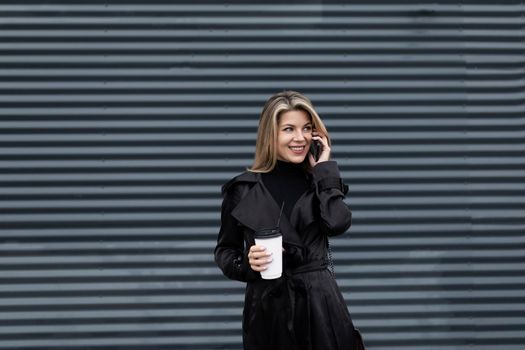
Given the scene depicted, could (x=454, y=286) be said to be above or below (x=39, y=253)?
below

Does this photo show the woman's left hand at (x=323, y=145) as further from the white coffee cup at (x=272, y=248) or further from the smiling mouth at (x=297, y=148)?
the white coffee cup at (x=272, y=248)

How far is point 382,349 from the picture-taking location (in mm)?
5949

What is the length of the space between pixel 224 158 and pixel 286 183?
2375 mm

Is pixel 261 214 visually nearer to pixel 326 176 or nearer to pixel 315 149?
pixel 326 176

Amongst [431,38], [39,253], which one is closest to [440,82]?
[431,38]

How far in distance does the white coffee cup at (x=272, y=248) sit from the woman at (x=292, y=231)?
0.52ft

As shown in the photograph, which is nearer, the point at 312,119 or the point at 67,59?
the point at 312,119

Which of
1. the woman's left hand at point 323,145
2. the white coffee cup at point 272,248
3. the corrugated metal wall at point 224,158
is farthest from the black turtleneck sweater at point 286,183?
the corrugated metal wall at point 224,158

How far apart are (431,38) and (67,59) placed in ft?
8.58

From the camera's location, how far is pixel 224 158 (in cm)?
593

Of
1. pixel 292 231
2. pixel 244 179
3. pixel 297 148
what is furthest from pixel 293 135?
pixel 292 231

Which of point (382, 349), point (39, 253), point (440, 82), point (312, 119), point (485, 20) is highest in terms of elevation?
point (485, 20)

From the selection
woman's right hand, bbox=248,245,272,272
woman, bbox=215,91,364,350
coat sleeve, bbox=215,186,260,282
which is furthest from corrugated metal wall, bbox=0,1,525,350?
woman's right hand, bbox=248,245,272,272

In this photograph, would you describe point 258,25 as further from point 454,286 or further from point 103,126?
point 454,286
